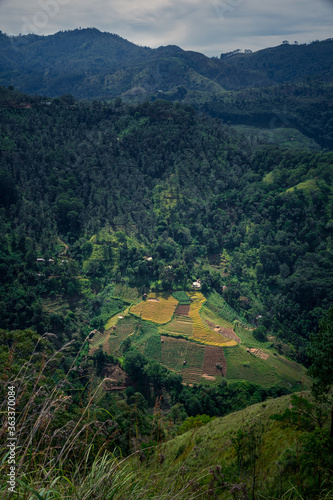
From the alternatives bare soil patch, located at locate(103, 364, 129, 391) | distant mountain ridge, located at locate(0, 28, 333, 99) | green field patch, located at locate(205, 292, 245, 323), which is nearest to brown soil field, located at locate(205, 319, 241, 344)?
green field patch, located at locate(205, 292, 245, 323)

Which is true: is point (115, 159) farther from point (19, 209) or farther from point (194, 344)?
point (194, 344)

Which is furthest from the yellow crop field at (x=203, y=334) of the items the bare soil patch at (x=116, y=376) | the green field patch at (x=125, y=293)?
the bare soil patch at (x=116, y=376)

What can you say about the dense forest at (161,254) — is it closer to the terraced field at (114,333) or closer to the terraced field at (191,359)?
the terraced field at (114,333)

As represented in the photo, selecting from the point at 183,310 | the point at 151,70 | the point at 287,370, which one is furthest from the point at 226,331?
the point at 151,70

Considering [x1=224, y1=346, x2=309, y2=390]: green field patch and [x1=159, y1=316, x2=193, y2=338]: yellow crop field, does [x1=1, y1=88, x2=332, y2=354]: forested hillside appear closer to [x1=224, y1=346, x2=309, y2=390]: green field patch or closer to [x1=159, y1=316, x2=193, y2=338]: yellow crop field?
[x1=224, y1=346, x2=309, y2=390]: green field patch

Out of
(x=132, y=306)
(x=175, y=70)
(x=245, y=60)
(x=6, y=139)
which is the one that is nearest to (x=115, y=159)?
(x=6, y=139)

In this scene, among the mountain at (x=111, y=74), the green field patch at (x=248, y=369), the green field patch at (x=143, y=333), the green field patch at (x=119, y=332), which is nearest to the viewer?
the green field patch at (x=248, y=369)
